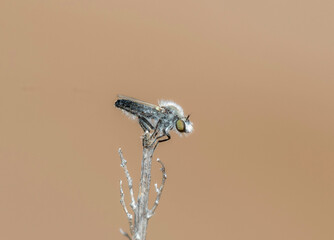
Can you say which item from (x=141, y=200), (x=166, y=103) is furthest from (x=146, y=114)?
(x=141, y=200)

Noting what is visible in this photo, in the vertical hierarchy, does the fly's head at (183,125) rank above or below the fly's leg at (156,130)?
above

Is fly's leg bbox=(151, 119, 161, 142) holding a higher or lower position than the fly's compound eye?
lower

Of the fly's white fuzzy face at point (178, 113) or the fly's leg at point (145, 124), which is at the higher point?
the fly's white fuzzy face at point (178, 113)

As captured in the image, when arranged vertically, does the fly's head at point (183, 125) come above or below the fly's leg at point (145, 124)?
above

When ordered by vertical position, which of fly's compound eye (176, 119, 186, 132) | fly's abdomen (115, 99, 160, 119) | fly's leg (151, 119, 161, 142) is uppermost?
fly's abdomen (115, 99, 160, 119)

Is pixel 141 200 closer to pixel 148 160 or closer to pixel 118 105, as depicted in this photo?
pixel 148 160

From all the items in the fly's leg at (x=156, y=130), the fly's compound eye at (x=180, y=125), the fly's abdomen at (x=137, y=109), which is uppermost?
the fly's abdomen at (x=137, y=109)

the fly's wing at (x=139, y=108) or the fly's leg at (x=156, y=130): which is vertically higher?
the fly's wing at (x=139, y=108)
